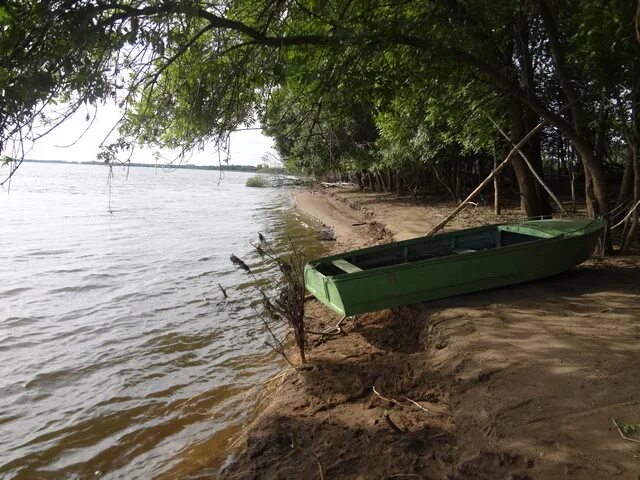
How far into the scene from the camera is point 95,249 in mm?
14016

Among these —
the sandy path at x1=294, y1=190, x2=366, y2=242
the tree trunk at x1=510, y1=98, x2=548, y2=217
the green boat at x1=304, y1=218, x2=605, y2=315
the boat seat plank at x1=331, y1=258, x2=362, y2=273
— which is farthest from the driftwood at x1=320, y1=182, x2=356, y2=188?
the boat seat plank at x1=331, y1=258, x2=362, y2=273

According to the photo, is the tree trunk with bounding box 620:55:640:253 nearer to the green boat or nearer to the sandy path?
the green boat

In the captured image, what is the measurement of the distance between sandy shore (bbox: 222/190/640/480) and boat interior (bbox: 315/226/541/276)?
3.22 ft

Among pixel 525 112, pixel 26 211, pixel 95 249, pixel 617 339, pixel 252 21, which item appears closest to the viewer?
pixel 617 339

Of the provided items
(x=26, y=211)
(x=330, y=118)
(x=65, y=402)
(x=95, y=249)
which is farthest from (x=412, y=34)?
(x=26, y=211)

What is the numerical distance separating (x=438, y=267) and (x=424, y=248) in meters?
1.79

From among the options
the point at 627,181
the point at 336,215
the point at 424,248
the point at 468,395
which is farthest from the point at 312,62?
the point at 336,215

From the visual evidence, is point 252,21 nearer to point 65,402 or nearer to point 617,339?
point 65,402

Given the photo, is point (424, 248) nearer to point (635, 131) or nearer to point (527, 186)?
point (635, 131)

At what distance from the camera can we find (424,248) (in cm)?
780

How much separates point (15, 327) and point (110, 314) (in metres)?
1.47

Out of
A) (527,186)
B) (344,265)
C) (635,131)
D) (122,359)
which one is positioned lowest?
(122,359)

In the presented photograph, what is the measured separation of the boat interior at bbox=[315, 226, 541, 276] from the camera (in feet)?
22.8

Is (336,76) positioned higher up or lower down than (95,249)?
higher up
